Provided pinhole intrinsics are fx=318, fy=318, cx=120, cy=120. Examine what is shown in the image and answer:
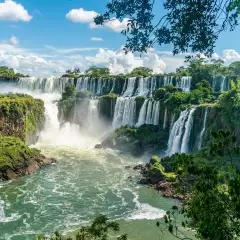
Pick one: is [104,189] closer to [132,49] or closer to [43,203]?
[43,203]

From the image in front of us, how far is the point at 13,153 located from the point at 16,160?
658mm

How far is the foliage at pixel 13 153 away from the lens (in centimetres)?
2238

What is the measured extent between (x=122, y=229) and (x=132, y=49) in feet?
35.0

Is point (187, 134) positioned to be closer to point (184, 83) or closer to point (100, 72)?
point (184, 83)

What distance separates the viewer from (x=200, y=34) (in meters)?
5.98

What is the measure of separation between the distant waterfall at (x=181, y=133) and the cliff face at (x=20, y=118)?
13.7m

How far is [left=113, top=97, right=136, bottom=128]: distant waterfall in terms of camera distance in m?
35.8

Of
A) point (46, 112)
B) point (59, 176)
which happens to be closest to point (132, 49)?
point (59, 176)

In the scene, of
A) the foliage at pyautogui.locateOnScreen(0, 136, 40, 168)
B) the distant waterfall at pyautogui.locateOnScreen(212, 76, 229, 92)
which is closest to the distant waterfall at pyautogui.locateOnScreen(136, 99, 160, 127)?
the distant waterfall at pyautogui.locateOnScreen(212, 76, 229, 92)

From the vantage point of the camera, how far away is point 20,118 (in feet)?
97.4

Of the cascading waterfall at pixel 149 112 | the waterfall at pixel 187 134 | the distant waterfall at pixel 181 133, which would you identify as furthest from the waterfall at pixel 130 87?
the waterfall at pixel 187 134

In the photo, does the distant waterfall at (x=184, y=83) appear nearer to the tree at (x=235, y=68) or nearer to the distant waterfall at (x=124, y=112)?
the distant waterfall at (x=124, y=112)

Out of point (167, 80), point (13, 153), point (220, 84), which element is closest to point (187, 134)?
point (13, 153)

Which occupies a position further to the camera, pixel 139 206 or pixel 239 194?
pixel 139 206
